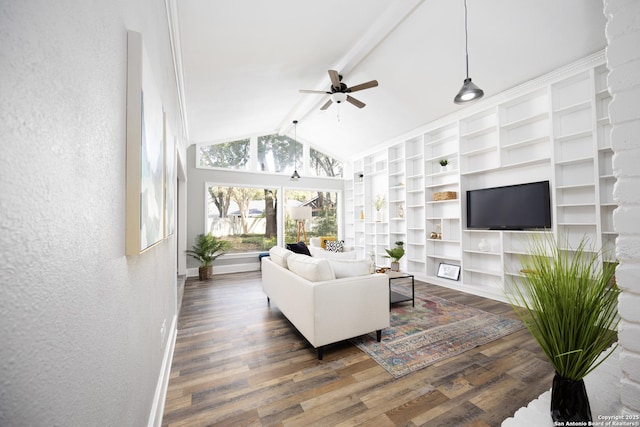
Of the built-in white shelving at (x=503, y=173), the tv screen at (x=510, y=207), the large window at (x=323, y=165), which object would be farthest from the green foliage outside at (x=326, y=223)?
the tv screen at (x=510, y=207)

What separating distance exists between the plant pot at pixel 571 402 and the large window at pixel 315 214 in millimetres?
6219

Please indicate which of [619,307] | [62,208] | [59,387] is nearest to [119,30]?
[62,208]

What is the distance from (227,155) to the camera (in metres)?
6.55

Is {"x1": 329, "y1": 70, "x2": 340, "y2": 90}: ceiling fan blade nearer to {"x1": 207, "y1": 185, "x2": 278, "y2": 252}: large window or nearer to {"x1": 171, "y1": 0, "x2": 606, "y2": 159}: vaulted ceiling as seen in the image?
{"x1": 171, "y1": 0, "x2": 606, "y2": 159}: vaulted ceiling

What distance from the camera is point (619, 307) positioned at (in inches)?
38.9

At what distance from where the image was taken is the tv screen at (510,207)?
11.6 feet

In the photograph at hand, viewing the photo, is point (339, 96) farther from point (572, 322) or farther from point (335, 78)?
point (572, 322)

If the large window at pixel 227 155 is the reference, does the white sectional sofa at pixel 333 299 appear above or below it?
below

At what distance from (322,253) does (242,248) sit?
321 cm

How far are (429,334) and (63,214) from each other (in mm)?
3056

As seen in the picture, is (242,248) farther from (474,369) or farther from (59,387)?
(59,387)

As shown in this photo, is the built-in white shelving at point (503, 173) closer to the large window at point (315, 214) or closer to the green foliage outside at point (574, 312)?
the green foliage outside at point (574, 312)

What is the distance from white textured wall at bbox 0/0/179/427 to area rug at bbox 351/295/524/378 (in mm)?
2029

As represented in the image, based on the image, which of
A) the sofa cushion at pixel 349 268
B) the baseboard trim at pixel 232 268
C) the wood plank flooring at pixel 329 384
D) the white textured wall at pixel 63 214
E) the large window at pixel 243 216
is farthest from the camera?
the large window at pixel 243 216
